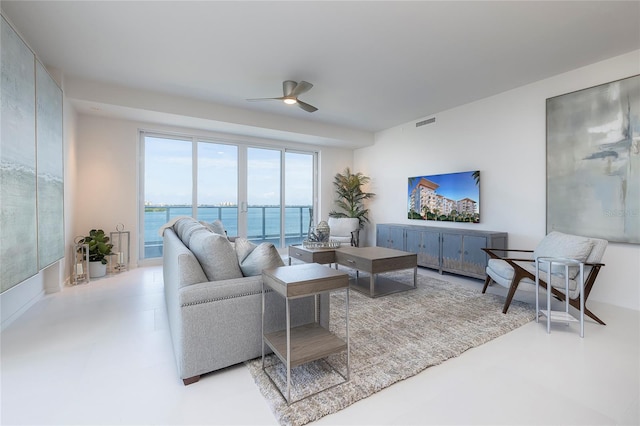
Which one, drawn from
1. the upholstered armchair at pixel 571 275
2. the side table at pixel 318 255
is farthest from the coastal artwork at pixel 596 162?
the side table at pixel 318 255

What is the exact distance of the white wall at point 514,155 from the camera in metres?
3.13

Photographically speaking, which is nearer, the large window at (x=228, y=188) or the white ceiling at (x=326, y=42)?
the white ceiling at (x=326, y=42)

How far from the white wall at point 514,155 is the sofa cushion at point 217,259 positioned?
3.89 meters

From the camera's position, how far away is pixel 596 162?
320cm

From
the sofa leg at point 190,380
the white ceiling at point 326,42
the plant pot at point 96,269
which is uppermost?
the white ceiling at point 326,42

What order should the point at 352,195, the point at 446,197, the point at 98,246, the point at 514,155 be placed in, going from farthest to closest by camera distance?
the point at 352,195 → the point at 446,197 → the point at 98,246 → the point at 514,155

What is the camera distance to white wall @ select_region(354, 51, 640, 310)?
3.13m

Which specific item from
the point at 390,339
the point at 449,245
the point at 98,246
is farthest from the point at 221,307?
the point at 449,245

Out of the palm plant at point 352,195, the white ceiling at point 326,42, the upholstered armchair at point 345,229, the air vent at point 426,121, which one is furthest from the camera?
the palm plant at point 352,195

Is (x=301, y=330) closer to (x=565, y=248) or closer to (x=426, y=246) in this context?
(x=565, y=248)

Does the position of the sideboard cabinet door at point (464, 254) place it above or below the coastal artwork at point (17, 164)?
below

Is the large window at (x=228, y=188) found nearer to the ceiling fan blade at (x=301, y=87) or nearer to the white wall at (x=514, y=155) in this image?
the white wall at (x=514, y=155)

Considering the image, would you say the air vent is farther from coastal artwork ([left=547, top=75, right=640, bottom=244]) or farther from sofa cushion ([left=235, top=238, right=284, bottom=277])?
sofa cushion ([left=235, top=238, right=284, bottom=277])

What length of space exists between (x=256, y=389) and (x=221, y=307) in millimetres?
515
